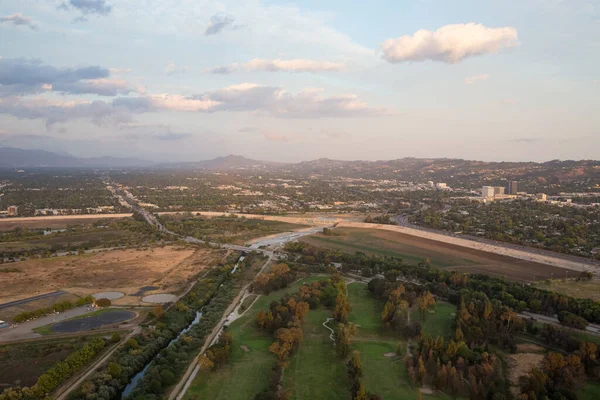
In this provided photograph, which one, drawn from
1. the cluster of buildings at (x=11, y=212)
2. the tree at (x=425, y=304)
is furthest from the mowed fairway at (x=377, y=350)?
the cluster of buildings at (x=11, y=212)

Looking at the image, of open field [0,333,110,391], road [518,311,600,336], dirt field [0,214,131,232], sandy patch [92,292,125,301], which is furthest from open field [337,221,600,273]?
dirt field [0,214,131,232]

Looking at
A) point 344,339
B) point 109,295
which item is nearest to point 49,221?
point 109,295

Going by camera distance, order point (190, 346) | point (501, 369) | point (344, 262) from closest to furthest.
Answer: point (501, 369) → point (190, 346) → point (344, 262)

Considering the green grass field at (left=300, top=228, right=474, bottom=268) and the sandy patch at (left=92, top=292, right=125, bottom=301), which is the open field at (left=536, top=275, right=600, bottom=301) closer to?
the green grass field at (left=300, top=228, right=474, bottom=268)

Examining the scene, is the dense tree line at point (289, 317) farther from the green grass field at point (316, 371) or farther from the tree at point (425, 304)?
the tree at point (425, 304)

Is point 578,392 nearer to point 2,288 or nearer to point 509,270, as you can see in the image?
point 509,270

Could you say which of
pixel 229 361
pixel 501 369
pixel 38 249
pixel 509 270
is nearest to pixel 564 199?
pixel 509 270
